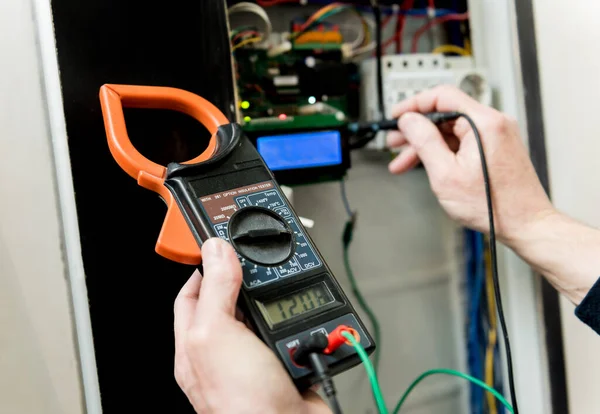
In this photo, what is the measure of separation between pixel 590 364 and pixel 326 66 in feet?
2.01

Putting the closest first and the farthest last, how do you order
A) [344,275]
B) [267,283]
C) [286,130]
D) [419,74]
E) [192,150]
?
[267,283], [192,150], [286,130], [419,74], [344,275]

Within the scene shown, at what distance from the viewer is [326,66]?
0.77 metres

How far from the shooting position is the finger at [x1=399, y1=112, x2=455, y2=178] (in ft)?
2.15

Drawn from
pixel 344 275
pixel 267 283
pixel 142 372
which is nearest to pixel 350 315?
pixel 267 283

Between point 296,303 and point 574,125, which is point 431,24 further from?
point 296,303

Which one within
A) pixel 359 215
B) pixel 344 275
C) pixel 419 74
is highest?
pixel 419 74

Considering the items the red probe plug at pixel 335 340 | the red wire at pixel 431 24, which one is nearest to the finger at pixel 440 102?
the red wire at pixel 431 24

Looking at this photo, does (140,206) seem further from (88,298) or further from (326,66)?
(326,66)

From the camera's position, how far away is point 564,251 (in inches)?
24.3

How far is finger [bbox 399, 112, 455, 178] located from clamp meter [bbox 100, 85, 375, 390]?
0.26 metres

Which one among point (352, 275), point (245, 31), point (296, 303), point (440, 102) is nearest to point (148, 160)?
point (296, 303)

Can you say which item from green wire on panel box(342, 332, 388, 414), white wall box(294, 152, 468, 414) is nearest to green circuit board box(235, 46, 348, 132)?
white wall box(294, 152, 468, 414)

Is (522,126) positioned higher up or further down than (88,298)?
higher up

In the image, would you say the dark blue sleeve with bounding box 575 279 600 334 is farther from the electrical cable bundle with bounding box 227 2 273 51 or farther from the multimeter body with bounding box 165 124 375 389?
the electrical cable bundle with bounding box 227 2 273 51
